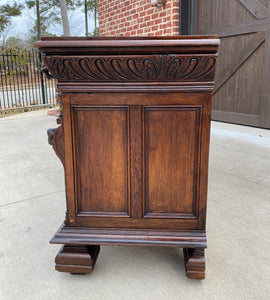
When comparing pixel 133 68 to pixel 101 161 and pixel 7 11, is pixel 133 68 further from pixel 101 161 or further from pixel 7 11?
pixel 7 11

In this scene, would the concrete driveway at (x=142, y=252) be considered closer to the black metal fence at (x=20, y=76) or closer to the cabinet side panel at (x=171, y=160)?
the cabinet side panel at (x=171, y=160)

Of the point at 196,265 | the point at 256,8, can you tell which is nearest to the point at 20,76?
the point at 256,8

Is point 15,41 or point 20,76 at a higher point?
point 15,41

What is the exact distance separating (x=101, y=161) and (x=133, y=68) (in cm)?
45

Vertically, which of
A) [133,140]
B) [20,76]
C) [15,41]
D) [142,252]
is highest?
[15,41]

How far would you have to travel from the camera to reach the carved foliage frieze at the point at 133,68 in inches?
49.1

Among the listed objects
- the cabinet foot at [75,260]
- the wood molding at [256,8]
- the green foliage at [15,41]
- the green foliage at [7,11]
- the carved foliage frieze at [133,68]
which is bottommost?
the cabinet foot at [75,260]

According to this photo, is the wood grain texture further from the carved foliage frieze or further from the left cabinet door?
the carved foliage frieze

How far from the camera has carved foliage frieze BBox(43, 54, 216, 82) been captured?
4.09 feet

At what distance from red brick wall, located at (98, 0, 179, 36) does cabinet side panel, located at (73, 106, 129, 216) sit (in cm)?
401

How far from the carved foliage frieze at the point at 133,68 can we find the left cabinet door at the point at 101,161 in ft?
0.47

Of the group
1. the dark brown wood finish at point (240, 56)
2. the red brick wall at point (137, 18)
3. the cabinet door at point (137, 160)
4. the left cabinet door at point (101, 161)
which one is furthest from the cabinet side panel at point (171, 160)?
the red brick wall at point (137, 18)

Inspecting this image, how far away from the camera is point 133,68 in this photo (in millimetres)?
1282

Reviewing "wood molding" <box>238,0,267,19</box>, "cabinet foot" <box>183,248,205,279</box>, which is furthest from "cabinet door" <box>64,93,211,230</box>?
"wood molding" <box>238,0,267,19</box>
